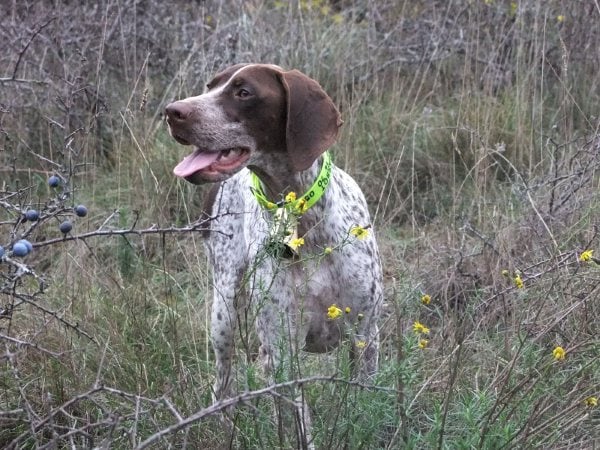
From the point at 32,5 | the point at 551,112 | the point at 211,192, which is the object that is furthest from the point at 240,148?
the point at 32,5

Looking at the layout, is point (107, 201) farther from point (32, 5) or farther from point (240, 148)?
point (240, 148)

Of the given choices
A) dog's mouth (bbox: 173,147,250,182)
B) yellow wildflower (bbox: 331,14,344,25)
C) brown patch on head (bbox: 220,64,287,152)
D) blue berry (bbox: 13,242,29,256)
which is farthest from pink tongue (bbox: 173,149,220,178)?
yellow wildflower (bbox: 331,14,344,25)

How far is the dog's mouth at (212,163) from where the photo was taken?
3.22 meters

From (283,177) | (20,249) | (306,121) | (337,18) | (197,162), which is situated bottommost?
(337,18)

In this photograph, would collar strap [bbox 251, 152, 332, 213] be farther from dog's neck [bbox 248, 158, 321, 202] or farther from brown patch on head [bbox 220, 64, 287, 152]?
brown patch on head [bbox 220, 64, 287, 152]

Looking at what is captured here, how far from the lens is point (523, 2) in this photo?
584 cm

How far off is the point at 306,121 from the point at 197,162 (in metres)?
0.41

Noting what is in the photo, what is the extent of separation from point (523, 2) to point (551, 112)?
69 cm

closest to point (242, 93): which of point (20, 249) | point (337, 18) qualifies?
point (20, 249)

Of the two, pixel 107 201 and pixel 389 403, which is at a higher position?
pixel 389 403

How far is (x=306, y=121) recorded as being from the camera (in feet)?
11.0

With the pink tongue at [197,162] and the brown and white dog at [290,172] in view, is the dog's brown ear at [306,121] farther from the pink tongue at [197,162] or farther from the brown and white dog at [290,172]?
the pink tongue at [197,162]

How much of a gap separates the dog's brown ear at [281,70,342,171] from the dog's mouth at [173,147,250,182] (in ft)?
0.57

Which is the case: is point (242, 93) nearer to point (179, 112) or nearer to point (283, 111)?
point (283, 111)
